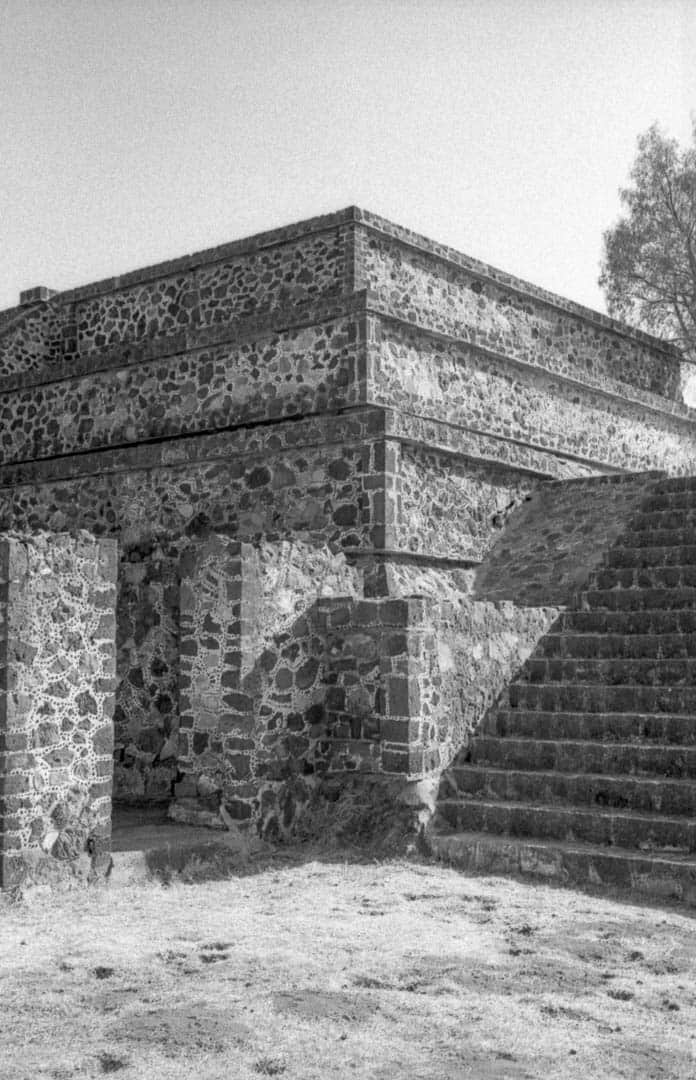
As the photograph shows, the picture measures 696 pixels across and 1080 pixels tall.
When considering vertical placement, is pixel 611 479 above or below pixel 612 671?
above

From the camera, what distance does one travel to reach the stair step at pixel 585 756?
8367 millimetres

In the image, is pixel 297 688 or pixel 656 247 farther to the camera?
pixel 656 247

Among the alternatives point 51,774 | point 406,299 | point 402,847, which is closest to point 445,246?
point 406,299

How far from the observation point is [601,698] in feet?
30.7

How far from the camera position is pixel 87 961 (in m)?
5.80

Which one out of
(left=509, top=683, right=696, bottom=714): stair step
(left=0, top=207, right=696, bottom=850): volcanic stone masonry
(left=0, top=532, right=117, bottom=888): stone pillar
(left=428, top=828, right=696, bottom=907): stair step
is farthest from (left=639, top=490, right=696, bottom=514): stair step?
(left=0, top=532, right=117, bottom=888): stone pillar

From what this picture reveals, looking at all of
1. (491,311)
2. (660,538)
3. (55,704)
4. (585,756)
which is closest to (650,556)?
(660,538)

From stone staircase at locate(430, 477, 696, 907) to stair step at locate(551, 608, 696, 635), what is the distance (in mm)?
10

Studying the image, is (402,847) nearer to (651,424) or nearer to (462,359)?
(462,359)

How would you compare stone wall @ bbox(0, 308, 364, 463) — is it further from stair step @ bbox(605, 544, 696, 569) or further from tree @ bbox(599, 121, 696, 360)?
tree @ bbox(599, 121, 696, 360)

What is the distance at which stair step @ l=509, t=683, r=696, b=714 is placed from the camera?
9.07 meters

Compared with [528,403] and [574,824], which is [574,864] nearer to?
[574,824]

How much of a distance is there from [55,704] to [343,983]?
109 inches

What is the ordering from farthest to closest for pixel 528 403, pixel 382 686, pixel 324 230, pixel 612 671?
pixel 528 403
pixel 324 230
pixel 612 671
pixel 382 686
